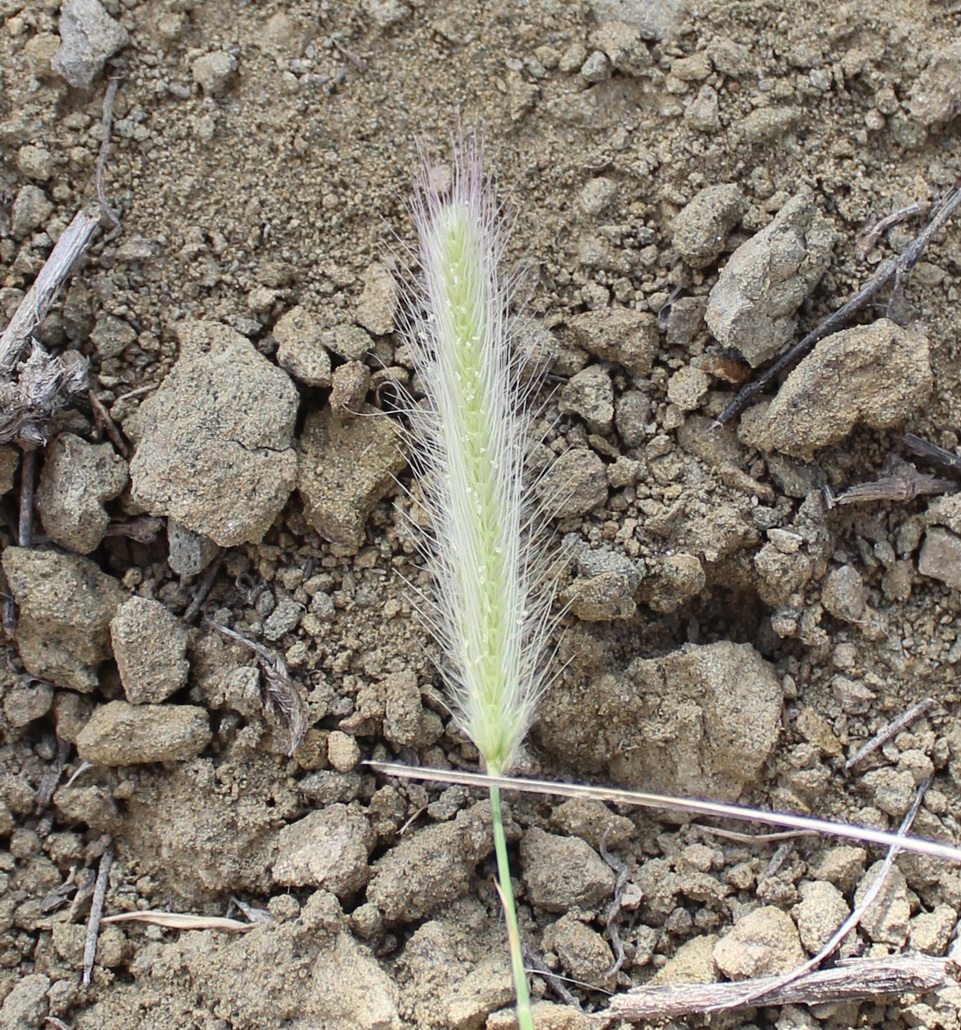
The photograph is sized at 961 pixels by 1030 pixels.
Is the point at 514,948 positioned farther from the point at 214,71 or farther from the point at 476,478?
the point at 214,71

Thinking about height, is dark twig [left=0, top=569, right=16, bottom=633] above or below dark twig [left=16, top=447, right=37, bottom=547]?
below

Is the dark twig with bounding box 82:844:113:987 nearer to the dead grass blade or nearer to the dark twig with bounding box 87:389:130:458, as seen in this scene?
the dead grass blade

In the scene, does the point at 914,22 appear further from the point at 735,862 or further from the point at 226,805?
the point at 226,805

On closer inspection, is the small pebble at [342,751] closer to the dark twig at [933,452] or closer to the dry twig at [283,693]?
the dry twig at [283,693]

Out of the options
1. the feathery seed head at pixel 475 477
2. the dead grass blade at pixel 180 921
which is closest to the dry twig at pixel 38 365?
the feathery seed head at pixel 475 477

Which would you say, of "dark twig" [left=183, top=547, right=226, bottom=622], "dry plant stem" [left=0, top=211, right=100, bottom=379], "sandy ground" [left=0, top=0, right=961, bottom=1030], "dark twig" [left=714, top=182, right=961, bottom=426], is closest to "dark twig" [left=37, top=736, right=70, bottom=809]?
"sandy ground" [left=0, top=0, right=961, bottom=1030]
